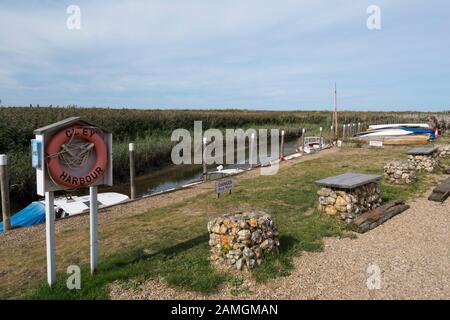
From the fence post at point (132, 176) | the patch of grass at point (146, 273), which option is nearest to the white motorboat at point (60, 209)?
the fence post at point (132, 176)

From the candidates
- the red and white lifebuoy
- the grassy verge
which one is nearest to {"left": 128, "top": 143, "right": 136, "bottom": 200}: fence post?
the grassy verge

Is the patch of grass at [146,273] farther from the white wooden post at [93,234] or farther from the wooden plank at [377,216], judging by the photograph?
the wooden plank at [377,216]

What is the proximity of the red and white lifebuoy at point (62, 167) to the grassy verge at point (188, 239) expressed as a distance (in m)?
1.28

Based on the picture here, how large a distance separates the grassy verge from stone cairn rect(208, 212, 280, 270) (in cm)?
17

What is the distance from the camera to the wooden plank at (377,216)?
6.43m

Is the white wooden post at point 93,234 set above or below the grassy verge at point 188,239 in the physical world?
above

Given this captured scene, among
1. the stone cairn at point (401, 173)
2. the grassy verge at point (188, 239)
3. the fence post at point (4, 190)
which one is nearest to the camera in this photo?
the grassy verge at point (188, 239)

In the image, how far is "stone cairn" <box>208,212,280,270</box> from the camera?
15.3 feet

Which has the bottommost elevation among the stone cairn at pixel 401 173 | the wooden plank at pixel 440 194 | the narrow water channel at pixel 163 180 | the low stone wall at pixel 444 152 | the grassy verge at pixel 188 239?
the narrow water channel at pixel 163 180

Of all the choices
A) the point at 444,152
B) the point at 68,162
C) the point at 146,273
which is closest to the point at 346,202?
the point at 146,273

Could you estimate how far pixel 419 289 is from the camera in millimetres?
4262
